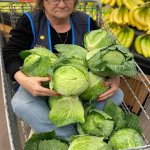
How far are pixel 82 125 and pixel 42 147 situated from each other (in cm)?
24

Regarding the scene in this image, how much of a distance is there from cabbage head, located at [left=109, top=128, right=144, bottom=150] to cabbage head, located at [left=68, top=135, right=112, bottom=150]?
3.5 inches

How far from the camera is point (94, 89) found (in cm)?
161

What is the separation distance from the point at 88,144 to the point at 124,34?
163cm

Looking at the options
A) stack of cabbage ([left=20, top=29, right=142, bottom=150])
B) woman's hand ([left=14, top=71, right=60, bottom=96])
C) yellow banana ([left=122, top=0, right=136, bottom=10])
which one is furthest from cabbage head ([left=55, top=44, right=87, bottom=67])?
yellow banana ([left=122, top=0, right=136, bottom=10])

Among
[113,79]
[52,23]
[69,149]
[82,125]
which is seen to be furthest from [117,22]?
[69,149]

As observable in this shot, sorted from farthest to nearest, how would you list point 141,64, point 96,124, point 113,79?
point 141,64, point 113,79, point 96,124

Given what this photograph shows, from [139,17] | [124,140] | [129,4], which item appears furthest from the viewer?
[129,4]

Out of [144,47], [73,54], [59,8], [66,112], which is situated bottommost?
[144,47]

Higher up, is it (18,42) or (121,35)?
(18,42)

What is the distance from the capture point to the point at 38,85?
1531 mm

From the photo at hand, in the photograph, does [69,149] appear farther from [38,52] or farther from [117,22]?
[117,22]

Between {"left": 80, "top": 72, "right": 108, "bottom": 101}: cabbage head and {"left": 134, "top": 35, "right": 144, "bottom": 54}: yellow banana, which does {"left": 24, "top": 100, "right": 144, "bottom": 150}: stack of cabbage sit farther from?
{"left": 134, "top": 35, "right": 144, "bottom": 54}: yellow banana

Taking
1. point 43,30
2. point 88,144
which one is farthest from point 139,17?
point 88,144

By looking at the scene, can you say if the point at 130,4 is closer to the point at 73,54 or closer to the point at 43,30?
the point at 43,30
